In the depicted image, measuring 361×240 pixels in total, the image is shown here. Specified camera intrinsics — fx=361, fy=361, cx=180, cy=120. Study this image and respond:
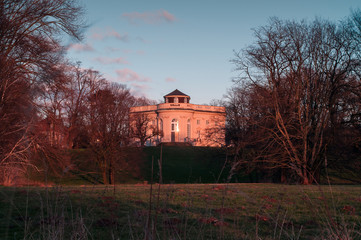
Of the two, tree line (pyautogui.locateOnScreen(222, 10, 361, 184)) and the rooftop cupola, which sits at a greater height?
the rooftop cupola

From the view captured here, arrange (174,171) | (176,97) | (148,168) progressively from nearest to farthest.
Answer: (148,168), (174,171), (176,97)

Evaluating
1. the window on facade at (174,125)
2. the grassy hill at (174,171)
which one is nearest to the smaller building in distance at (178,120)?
the window on facade at (174,125)

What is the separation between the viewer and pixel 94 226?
18.0 ft

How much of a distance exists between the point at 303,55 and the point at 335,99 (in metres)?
3.00

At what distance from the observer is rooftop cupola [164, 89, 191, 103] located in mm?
72062

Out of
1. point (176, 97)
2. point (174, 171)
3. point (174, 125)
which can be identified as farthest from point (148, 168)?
point (176, 97)

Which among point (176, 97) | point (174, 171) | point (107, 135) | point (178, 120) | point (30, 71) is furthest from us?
point (176, 97)

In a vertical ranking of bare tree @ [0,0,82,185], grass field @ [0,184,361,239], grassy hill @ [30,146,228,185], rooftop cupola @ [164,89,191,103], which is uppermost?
rooftop cupola @ [164,89,191,103]

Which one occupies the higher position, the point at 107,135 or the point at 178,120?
the point at 178,120

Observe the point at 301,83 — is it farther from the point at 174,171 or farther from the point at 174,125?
the point at 174,125

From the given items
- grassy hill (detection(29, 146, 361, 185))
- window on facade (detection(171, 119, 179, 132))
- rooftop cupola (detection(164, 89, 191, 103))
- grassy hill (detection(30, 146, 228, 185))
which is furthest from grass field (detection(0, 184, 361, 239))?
rooftop cupola (detection(164, 89, 191, 103))

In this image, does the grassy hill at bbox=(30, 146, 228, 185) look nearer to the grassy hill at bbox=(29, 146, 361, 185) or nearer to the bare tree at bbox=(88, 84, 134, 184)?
the grassy hill at bbox=(29, 146, 361, 185)

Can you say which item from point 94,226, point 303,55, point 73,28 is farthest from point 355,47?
point 94,226

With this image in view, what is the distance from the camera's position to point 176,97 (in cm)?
7206
